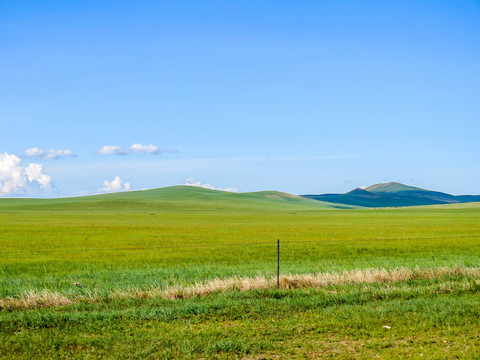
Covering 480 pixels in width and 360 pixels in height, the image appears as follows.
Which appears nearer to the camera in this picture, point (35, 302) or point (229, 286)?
point (35, 302)

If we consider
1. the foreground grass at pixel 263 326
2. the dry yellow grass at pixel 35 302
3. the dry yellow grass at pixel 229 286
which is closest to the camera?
the foreground grass at pixel 263 326

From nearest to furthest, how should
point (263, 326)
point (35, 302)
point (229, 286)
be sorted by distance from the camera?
point (263, 326)
point (35, 302)
point (229, 286)

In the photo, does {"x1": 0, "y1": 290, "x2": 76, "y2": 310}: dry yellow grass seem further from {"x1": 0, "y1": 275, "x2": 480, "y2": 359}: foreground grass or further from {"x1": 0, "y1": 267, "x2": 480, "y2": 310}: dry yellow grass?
{"x1": 0, "y1": 275, "x2": 480, "y2": 359}: foreground grass

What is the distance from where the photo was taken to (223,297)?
11.9 meters

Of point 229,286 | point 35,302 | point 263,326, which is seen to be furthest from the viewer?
point 229,286

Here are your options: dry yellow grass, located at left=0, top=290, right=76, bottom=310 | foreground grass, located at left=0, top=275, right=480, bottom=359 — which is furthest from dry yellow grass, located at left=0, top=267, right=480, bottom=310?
foreground grass, located at left=0, top=275, right=480, bottom=359

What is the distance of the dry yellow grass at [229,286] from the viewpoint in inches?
453

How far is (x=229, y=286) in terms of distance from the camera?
1309 cm

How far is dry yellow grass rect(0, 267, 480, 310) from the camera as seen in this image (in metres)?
11.5

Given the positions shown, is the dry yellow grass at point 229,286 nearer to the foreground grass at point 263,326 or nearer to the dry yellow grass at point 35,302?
the dry yellow grass at point 35,302

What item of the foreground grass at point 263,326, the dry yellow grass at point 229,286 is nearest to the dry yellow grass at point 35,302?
the dry yellow grass at point 229,286

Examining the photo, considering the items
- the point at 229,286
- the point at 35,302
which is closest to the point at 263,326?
the point at 229,286

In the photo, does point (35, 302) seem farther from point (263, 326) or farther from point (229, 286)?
point (263, 326)

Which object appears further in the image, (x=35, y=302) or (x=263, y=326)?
(x=35, y=302)
